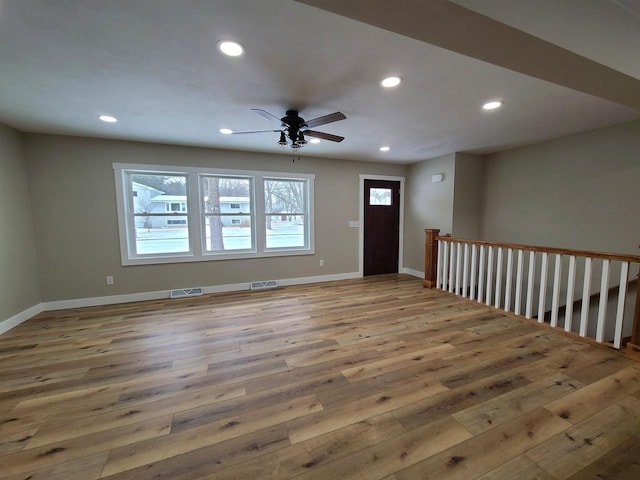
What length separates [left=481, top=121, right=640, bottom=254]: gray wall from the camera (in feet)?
10.6

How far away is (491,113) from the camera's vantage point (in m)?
2.89

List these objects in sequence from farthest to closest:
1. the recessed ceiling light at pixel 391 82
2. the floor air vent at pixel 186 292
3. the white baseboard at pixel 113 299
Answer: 1. the floor air vent at pixel 186 292
2. the white baseboard at pixel 113 299
3. the recessed ceiling light at pixel 391 82

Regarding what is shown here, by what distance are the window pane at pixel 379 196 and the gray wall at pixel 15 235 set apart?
5.39 m

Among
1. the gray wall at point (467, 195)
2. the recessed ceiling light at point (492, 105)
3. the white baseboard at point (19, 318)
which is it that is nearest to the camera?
the recessed ceiling light at point (492, 105)

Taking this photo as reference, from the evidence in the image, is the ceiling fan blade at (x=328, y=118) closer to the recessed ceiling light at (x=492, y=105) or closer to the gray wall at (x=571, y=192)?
the recessed ceiling light at (x=492, y=105)

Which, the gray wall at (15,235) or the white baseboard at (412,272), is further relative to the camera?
the white baseboard at (412,272)

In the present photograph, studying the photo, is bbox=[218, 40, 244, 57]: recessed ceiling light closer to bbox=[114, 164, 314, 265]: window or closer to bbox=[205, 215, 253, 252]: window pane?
bbox=[114, 164, 314, 265]: window

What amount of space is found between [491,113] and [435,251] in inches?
92.8

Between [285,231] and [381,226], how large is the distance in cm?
214

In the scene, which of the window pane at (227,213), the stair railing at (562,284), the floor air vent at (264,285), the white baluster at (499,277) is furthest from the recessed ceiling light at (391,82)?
the floor air vent at (264,285)

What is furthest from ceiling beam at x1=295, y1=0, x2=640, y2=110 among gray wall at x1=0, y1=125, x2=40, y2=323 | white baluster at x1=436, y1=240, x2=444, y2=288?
gray wall at x1=0, y1=125, x2=40, y2=323

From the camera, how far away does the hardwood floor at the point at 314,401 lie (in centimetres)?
134

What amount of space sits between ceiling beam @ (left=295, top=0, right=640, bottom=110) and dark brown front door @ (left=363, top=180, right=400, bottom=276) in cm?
387

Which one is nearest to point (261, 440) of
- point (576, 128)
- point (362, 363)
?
point (362, 363)
